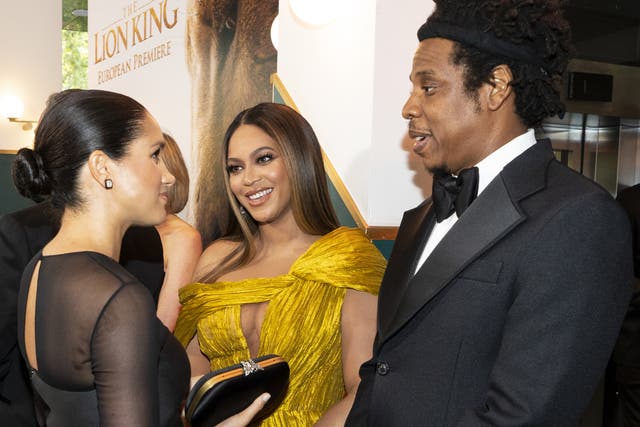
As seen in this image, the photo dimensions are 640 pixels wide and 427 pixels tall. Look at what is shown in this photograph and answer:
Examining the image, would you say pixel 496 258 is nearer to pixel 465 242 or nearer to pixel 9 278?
pixel 465 242

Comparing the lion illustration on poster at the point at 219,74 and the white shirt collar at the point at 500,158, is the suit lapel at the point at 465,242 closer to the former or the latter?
the white shirt collar at the point at 500,158

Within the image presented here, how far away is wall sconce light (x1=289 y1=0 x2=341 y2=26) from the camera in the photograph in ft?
9.50

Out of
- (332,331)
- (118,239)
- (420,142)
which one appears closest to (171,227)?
(332,331)

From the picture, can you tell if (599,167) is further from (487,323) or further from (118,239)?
(118,239)

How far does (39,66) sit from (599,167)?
8.43 meters

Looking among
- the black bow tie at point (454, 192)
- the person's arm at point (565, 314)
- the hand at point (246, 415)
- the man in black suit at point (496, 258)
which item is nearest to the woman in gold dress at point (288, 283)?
the hand at point (246, 415)

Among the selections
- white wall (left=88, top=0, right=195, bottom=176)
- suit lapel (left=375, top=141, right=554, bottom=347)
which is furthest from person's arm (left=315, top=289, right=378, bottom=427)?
white wall (left=88, top=0, right=195, bottom=176)

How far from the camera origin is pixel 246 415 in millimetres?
1571

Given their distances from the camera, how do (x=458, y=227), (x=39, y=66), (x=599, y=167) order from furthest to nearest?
(x=39, y=66)
(x=599, y=167)
(x=458, y=227)

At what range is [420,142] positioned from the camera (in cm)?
153

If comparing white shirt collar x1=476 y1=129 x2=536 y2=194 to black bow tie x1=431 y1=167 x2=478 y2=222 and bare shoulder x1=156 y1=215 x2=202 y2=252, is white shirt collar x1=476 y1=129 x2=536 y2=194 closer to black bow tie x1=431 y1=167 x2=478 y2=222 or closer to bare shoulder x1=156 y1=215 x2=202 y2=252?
black bow tie x1=431 y1=167 x2=478 y2=222

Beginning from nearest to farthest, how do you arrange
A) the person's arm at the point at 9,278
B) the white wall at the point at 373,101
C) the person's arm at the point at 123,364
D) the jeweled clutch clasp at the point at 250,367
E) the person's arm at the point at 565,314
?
the person's arm at the point at 565,314 → the person's arm at the point at 123,364 → the jeweled clutch clasp at the point at 250,367 → the person's arm at the point at 9,278 → the white wall at the point at 373,101

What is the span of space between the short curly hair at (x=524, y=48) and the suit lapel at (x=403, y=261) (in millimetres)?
400

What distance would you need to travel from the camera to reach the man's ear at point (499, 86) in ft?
4.50
